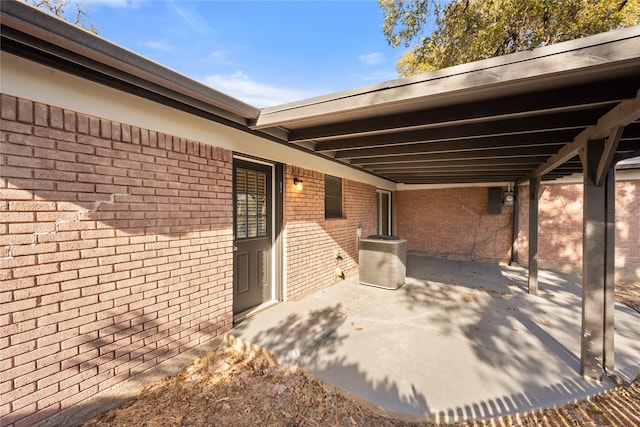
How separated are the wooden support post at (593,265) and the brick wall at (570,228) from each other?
5493 mm

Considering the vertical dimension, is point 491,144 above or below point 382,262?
above

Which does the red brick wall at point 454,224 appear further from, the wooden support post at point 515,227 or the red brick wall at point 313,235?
the red brick wall at point 313,235

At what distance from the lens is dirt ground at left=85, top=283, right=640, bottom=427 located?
2031mm

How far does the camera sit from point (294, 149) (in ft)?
13.8

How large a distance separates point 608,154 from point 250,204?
3.96 m

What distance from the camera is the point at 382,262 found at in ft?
16.9

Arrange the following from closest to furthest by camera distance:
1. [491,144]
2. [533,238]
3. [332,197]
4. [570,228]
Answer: [491,144] → [533,238] → [332,197] → [570,228]

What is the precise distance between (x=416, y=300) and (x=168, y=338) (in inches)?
149

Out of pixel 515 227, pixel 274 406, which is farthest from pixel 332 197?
pixel 515 227

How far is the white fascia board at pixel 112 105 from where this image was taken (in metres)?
1.73

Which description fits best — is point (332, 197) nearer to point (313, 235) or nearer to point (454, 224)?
point (313, 235)

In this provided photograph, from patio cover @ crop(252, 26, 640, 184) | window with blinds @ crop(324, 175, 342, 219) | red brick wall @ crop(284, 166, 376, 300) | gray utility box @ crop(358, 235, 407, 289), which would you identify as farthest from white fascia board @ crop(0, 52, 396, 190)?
gray utility box @ crop(358, 235, 407, 289)

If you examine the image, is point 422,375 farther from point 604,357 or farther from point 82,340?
point 82,340

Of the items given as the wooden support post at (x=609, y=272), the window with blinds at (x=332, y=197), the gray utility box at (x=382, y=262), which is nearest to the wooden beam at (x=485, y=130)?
the wooden support post at (x=609, y=272)
